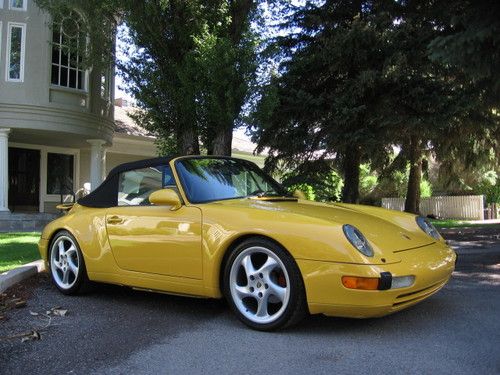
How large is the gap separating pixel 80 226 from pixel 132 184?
Result: 0.71m

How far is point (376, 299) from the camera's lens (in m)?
3.76

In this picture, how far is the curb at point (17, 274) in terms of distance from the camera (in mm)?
5617

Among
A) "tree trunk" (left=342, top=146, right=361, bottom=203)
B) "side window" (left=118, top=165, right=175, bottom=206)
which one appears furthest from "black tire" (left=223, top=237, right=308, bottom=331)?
"tree trunk" (left=342, top=146, right=361, bottom=203)

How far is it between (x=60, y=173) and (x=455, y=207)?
60.2 feet

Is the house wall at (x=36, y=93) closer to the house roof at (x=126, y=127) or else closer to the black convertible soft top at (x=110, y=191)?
the house roof at (x=126, y=127)

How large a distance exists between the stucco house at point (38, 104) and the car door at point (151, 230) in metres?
9.61

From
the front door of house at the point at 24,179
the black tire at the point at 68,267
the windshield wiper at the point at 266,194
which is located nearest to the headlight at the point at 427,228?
the windshield wiper at the point at 266,194

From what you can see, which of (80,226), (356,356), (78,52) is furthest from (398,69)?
(356,356)

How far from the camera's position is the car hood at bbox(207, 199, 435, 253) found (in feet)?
13.5

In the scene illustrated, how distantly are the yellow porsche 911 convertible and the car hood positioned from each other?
14mm

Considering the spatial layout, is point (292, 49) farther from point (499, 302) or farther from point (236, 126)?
point (499, 302)

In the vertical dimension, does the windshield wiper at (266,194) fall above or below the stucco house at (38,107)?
below

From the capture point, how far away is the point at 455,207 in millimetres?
26203

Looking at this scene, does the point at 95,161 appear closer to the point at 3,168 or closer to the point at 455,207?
the point at 3,168
